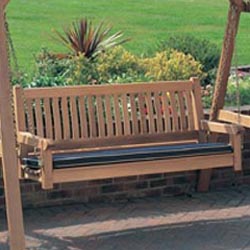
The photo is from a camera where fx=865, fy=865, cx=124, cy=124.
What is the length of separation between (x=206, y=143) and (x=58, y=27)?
1059 cm

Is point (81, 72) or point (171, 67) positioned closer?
point (81, 72)

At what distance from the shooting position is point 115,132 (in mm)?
7293

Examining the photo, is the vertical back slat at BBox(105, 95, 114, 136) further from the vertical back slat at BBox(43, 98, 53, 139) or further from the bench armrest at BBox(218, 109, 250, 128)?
the bench armrest at BBox(218, 109, 250, 128)

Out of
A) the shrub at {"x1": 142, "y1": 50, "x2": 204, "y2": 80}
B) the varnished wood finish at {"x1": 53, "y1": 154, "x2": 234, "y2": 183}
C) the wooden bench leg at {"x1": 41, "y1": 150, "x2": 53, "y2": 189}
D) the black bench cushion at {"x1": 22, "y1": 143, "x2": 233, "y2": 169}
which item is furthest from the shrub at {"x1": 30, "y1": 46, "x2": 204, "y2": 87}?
the wooden bench leg at {"x1": 41, "y1": 150, "x2": 53, "y2": 189}

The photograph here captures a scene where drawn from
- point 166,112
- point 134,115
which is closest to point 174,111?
point 166,112

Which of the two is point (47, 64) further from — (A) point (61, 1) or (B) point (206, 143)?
(A) point (61, 1)

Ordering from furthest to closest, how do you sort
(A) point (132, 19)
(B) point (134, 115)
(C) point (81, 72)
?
1. (A) point (132, 19)
2. (C) point (81, 72)
3. (B) point (134, 115)

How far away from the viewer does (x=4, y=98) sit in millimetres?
5273

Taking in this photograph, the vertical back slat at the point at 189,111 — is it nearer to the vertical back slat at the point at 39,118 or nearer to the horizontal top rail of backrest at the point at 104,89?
the horizontal top rail of backrest at the point at 104,89

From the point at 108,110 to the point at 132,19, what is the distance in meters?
12.5

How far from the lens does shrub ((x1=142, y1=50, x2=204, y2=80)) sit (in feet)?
28.8

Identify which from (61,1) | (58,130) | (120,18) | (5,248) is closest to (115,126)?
(58,130)

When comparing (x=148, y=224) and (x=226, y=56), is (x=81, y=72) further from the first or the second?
(x=148, y=224)

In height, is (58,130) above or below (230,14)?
below
